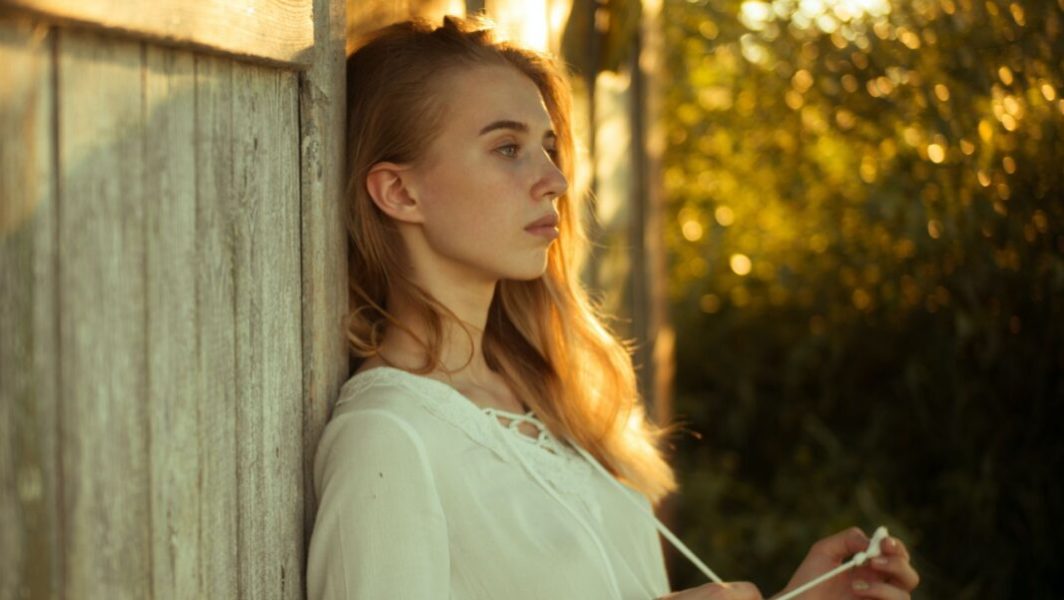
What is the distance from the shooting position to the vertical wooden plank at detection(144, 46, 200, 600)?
1.43 m

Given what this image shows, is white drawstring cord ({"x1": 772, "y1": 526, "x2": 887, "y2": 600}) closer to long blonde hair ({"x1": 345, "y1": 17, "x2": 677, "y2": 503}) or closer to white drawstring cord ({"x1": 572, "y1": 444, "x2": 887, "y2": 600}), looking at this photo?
white drawstring cord ({"x1": 572, "y1": 444, "x2": 887, "y2": 600})

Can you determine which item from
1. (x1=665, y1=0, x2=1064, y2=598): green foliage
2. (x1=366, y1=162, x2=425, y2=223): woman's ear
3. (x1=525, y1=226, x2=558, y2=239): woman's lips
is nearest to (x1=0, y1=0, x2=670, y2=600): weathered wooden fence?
(x1=366, y1=162, x2=425, y2=223): woman's ear

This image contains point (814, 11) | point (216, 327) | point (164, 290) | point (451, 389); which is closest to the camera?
point (164, 290)

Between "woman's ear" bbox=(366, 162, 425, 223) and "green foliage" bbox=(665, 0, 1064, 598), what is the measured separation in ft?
6.70

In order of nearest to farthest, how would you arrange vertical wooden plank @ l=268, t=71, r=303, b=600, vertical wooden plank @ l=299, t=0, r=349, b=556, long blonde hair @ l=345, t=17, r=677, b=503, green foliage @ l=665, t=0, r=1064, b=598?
1. vertical wooden plank @ l=268, t=71, r=303, b=600
2. vertical wooden plank @ l=299, t=0, r=349, b=556
3. long blonde hair @ l=345, t=17, r=677, b=503
4. green foliage @ l=665, t=0, r=1064, b=598

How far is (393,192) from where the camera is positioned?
210 cm

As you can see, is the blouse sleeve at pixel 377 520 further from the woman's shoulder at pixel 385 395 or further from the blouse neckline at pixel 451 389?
the blouse neckline at pixel 451 389

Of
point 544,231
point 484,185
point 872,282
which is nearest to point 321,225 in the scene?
point 484,185

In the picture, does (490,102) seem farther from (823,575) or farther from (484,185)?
(823,575)

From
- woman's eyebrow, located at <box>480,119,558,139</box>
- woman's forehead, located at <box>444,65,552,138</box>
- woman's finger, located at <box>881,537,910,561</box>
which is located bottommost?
woman's finger, located at <box>881,537,910,561</box>

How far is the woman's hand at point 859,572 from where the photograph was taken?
215 cm

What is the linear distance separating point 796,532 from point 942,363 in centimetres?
94

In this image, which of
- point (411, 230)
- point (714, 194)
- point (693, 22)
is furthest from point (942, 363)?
point (411, 230)

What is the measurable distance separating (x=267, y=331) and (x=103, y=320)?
0.41 m
